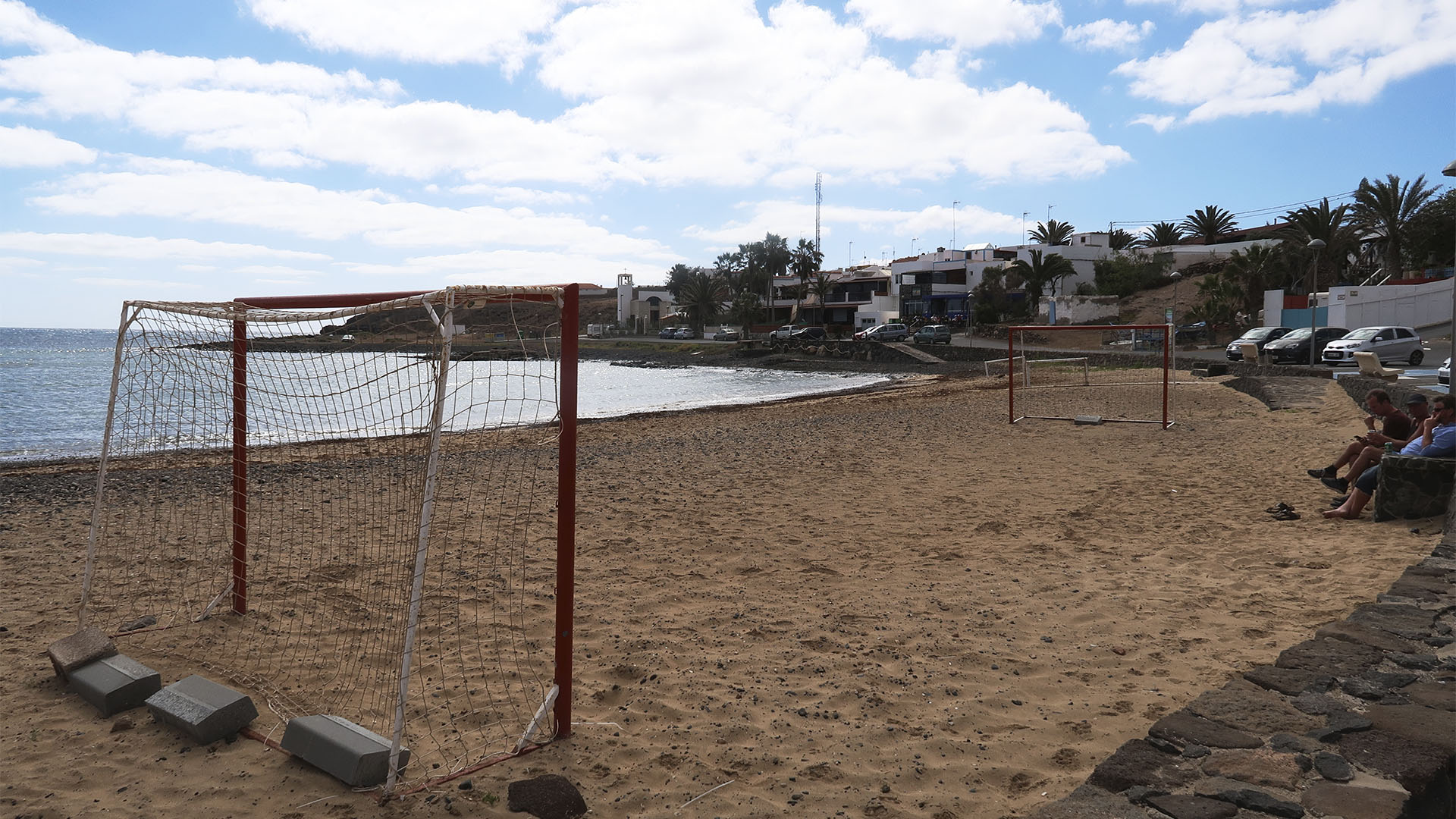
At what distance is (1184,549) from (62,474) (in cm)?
1293

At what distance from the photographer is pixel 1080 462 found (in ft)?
33.4

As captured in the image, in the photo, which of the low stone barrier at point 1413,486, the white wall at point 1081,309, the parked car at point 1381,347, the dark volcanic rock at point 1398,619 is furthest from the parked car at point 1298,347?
the white wall at point 1081,309

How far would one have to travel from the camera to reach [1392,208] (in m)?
40.4

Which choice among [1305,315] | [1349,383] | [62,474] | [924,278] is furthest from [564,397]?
[924,278]

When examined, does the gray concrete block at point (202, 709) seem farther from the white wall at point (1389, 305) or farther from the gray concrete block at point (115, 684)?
the white wall at point (1389, 305)

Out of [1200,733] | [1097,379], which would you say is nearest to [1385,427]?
[1200,733]

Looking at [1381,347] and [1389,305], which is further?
[1389,305]

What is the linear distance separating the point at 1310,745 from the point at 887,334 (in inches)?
2015

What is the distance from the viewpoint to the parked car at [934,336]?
48469 mm

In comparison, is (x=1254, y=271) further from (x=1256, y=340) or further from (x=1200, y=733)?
(x=1200, y=733)

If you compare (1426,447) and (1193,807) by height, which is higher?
(1426,447)

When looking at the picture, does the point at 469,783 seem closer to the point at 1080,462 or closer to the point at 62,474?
the point at 1080,462

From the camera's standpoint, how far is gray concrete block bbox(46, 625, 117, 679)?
386 cm

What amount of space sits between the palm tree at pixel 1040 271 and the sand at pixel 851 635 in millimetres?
49941
